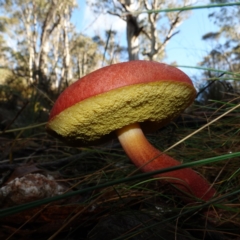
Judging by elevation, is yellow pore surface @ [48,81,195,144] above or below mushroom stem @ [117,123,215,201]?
above

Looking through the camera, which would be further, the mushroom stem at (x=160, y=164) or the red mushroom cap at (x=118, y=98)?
the mushroom stem at (x=160, y=164)

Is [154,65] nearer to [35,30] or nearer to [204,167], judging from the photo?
[204,167]

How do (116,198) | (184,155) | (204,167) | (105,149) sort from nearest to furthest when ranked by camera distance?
(116,198)
(204,167)
(184,155)
(105,149)

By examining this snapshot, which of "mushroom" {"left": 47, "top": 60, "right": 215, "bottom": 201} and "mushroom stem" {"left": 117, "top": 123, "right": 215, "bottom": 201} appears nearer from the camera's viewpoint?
"mushroom" {"left": 47, "top": 60, "right": 215, "bottom": 201}

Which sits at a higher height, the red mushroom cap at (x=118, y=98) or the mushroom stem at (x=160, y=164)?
the red mushroom cap at (x=118, y=98)

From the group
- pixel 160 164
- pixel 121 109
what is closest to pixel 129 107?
pixel 121 109

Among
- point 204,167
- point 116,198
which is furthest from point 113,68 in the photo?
point 204,167

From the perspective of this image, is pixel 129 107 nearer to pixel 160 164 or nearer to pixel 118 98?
pixel 118 98
